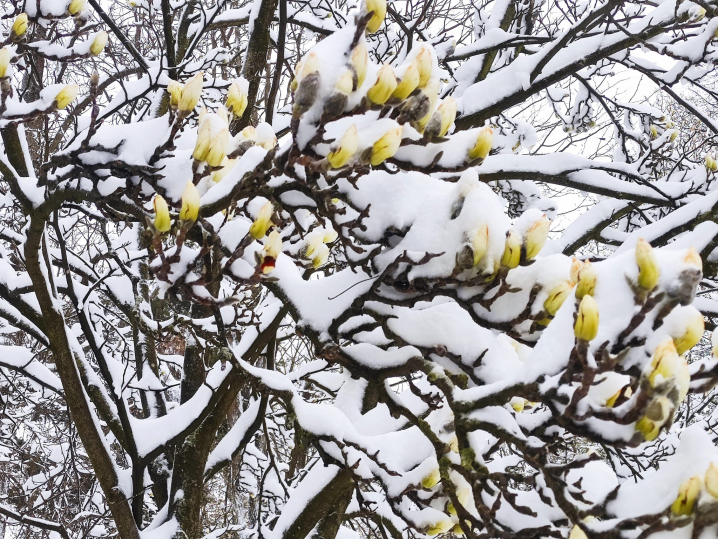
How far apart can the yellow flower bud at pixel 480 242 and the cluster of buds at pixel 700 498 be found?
0.54 meters

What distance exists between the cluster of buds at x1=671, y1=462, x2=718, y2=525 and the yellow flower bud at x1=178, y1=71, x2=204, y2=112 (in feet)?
4.15

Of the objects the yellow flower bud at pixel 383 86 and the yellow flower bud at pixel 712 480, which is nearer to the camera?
the yellow flower bud at pixel 712 480

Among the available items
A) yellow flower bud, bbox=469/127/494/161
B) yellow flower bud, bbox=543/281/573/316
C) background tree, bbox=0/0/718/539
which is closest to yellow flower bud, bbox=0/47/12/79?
background tree, bbox=0/0/718/539

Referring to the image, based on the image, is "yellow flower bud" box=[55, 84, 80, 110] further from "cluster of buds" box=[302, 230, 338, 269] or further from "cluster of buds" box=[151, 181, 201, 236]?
"cluster of buds" box=[302, 230, 338, 269]

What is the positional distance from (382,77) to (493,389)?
2.21ft

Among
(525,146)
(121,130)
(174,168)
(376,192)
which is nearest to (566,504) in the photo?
(376,192)

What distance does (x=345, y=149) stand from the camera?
1.12 meters

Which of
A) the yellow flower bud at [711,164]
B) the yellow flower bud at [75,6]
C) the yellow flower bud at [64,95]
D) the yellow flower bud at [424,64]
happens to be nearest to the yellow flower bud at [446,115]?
the yellow flower bud at [424,64]

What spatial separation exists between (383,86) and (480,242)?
1.25ft

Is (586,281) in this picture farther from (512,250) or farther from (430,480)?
(430,480)

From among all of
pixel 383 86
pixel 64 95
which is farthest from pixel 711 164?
pixel 64 95

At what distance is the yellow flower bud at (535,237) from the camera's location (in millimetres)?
1174

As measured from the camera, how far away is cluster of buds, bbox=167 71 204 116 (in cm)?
132

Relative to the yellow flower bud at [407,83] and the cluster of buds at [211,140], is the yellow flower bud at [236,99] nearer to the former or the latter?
the cluster of buds at [211,140]
